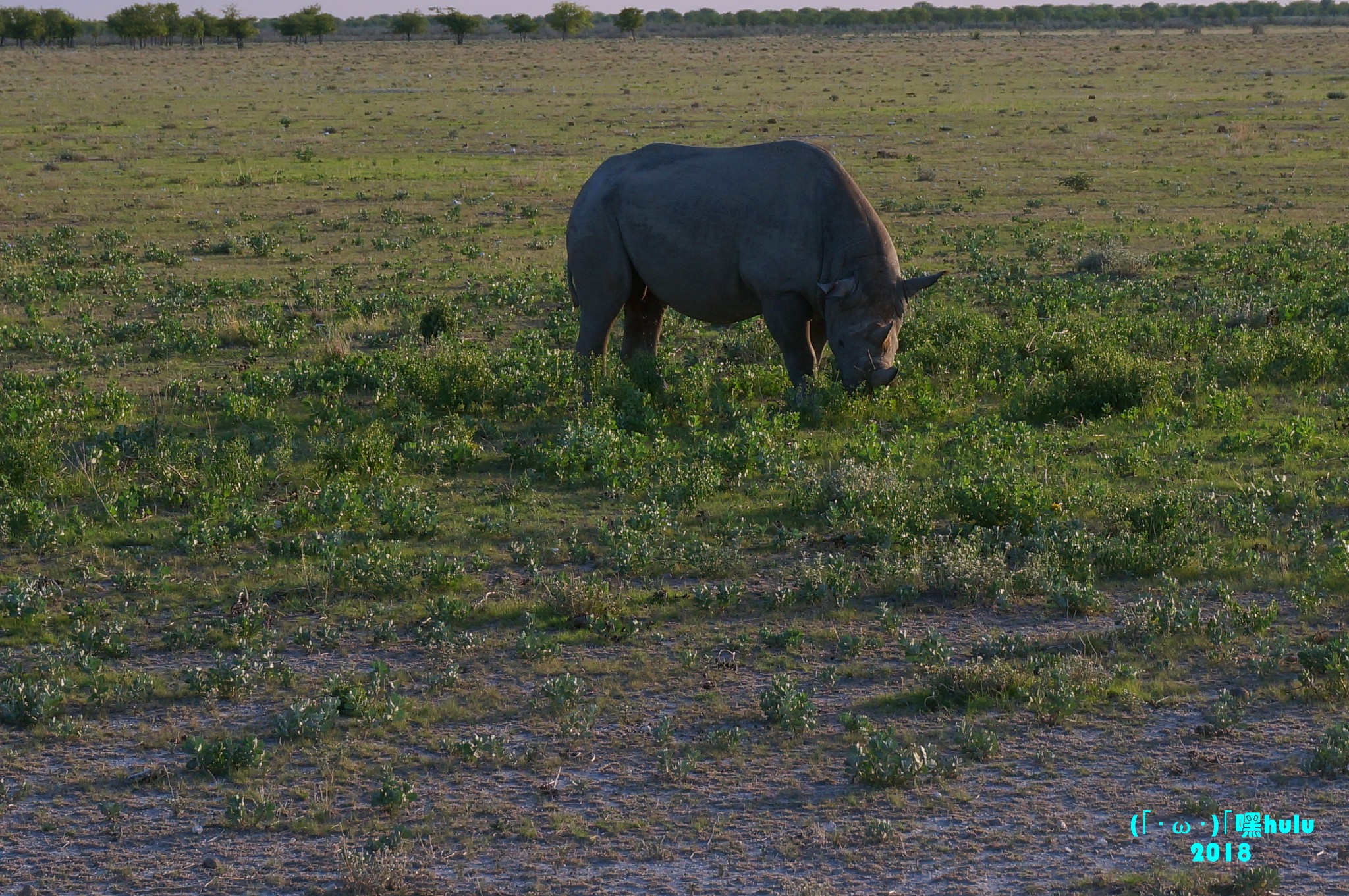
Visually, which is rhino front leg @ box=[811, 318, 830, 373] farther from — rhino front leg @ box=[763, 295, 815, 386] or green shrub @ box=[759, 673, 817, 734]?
green shrub @ box=[759, 673, 817, 734]

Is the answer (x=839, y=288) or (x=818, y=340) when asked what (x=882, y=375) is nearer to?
(x=839, y=288)

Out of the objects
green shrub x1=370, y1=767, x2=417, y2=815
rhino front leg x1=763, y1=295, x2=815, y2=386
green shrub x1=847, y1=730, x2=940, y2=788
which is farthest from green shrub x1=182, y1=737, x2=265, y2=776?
rhino front leg x1=763, y1=295, x2=815, y2=386

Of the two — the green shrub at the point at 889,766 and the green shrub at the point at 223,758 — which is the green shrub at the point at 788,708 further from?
the green shrub at the point at 223,758

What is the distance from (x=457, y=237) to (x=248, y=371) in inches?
390

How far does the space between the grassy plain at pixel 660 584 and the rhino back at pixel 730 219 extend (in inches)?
38.6

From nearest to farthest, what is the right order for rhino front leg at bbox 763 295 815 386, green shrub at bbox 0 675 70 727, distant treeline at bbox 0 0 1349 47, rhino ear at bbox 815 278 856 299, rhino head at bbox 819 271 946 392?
green shrub at bbox 0 675 70 727, rhino ear at bbox 815 278 856 299, rhino head at bbox 819 271 946 392, rhino front leg at bbox 763 295 815 386, distant treeline at bbox 0 0 1349 47

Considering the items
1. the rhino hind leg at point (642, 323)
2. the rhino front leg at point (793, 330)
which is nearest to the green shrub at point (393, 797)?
the rhino front leg at point (793, 330)

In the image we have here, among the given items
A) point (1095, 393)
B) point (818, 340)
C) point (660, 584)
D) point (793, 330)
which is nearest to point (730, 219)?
point (793, 330)

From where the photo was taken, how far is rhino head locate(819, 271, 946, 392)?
11.4 metres

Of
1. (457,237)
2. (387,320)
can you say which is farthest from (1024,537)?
(457,237)

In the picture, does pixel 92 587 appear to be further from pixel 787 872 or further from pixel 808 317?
pixel 808 317

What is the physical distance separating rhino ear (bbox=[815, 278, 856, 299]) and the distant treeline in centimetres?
9833

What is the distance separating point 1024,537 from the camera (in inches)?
333

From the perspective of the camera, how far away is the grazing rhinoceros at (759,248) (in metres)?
11.5
